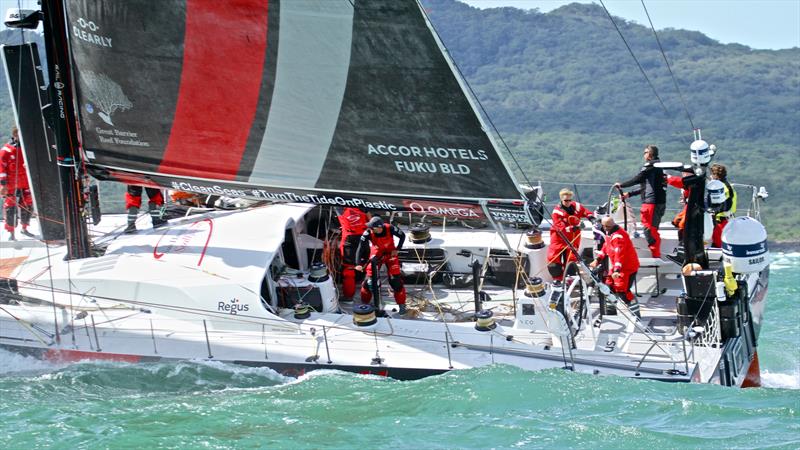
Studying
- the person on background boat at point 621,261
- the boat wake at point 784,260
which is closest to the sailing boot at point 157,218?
the person on background boat at point 621,261

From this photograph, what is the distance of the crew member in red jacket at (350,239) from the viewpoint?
36.1 feet

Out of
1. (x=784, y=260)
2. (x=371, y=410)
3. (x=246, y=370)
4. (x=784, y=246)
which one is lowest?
(x=784, y=246)

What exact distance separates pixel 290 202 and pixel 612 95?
32748mm

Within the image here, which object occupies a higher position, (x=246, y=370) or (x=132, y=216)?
(x=132, y=216)

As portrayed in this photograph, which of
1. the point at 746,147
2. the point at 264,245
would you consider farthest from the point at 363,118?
the point at 746,147

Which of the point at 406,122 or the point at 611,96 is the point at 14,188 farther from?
the point at 611,96

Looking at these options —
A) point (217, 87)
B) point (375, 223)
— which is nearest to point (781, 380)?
point (375, 223)

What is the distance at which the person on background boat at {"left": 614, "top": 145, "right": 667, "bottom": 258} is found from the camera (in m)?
11.5

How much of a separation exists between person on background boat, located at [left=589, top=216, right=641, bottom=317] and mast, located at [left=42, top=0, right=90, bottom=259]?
210 inches

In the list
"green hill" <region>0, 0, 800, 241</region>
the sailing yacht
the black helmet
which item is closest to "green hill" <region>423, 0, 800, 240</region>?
"green hill" <region>0, 0, 800, 241</region>

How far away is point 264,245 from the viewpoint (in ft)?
35.2

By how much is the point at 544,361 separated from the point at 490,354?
0.49 metres

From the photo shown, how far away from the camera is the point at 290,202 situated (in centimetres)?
1008

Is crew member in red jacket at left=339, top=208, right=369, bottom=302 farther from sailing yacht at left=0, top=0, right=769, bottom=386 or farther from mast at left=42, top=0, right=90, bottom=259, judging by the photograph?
mast at left=42, top=0, right=90, bottom=259
